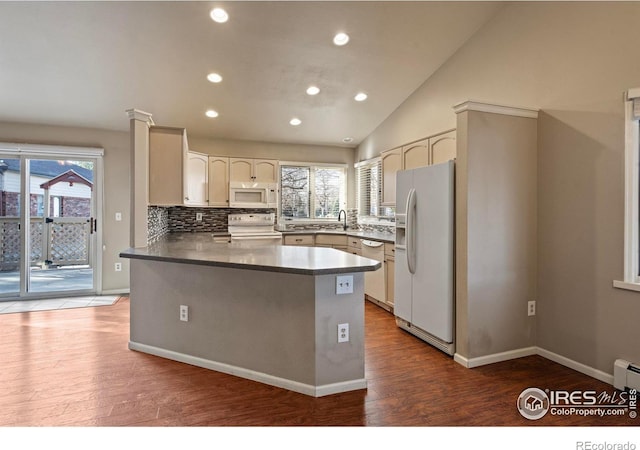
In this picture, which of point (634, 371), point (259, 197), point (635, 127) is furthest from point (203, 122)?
point (634, 371)

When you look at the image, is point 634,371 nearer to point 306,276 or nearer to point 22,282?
point 306,276

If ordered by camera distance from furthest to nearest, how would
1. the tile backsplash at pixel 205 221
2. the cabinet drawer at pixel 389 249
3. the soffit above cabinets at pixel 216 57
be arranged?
the tile backsplash at pixel 205 221 < the cabinet drawer at pixel 389 249 < the soffit above cabinets at pixel 216 57

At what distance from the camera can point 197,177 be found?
15.8 ft

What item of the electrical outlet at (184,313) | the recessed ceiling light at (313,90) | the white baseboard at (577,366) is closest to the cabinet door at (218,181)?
the recessed ceiling light at (313,90)

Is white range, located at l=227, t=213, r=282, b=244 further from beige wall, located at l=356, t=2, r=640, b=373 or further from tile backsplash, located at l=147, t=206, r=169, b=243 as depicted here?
beige wall, located at l=356, t=2, r=640, b=373

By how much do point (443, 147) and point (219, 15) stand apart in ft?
8.02

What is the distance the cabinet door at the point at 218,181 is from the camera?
518 centimetres

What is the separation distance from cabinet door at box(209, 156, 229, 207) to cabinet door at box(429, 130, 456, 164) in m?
3.02

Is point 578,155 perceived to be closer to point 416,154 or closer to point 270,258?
point 416,154

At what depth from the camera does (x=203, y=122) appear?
490 centimetres

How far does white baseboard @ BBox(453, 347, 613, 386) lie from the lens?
250 cm

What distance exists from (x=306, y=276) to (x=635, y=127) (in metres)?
2.40

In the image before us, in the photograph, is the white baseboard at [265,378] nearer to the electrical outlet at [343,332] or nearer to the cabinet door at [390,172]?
the electrical outlet at [343,332]

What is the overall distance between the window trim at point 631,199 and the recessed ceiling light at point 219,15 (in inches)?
122
